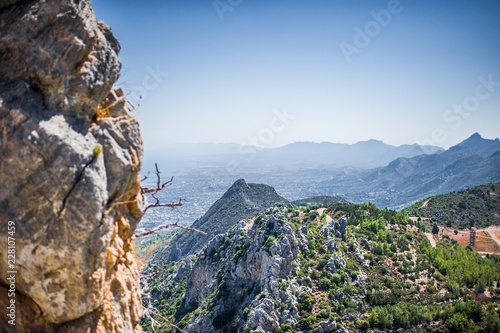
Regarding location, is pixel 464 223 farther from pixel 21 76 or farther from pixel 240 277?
pixel 21 76

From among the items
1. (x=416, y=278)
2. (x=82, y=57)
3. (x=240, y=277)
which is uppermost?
(x=82, y=57)

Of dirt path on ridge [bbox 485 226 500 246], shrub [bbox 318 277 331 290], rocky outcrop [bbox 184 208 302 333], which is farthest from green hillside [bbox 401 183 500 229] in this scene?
rocky outcrop [bbox 184 208 302 333]

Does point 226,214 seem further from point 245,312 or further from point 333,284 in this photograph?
point 333,284

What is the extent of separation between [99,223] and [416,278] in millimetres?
48982

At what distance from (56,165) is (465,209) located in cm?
12891

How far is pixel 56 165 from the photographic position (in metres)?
5.70

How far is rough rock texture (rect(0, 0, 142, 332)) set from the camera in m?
5.53

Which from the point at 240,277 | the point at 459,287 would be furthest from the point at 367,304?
the point at 240,277

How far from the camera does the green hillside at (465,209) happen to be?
9369cm

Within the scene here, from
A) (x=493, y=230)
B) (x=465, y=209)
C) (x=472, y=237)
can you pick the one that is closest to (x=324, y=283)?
(x=472, y=237)

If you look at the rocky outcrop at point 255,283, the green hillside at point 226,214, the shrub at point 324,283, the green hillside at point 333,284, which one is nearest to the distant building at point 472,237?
the green hillside at point 333,284

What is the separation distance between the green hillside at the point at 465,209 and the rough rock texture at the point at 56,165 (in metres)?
111

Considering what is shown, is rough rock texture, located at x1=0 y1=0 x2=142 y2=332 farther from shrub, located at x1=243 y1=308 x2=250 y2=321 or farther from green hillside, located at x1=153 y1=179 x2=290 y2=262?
green hillside, located at x1=153 y1=179 x2=290 y2=262

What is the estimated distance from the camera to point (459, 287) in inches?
1524
